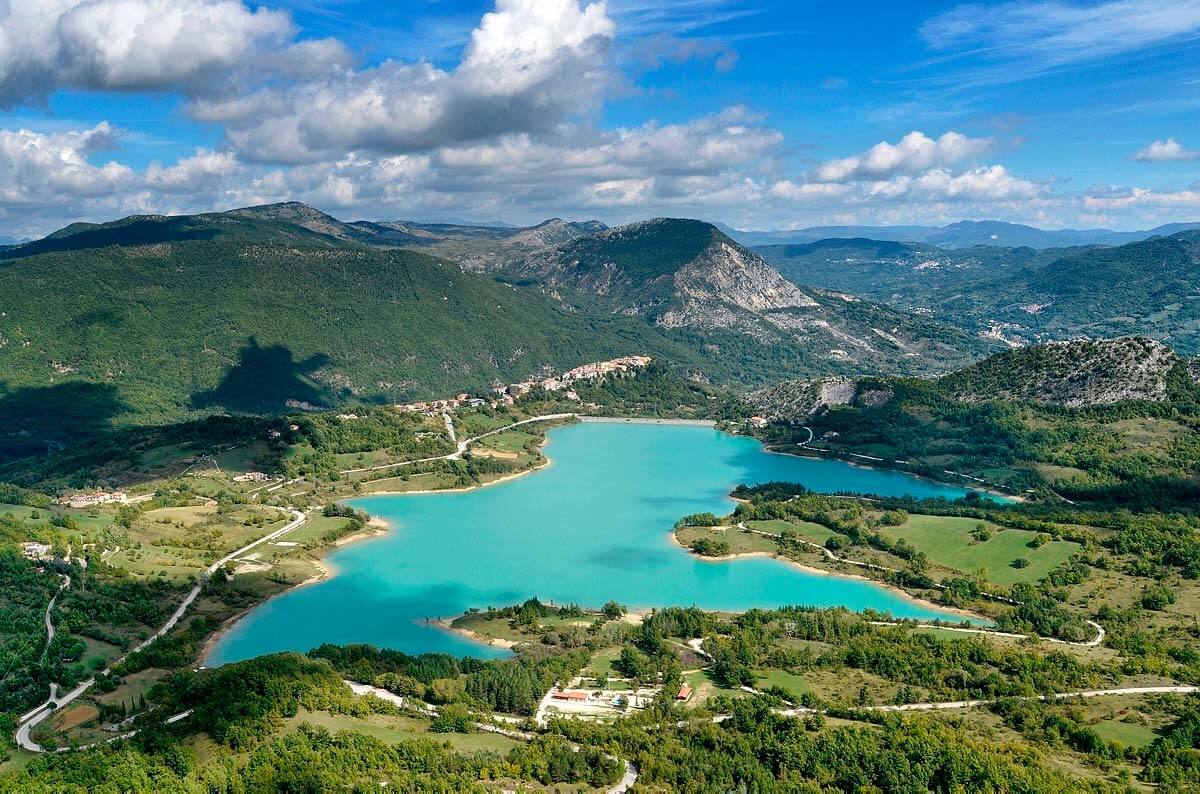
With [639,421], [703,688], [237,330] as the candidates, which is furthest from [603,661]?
[237,330]

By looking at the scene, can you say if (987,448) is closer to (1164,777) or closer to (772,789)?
(1164,777)

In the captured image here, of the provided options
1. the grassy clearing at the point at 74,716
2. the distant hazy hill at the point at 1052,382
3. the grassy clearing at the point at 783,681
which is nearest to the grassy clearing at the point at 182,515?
the grassy clearing at the point at 74,716

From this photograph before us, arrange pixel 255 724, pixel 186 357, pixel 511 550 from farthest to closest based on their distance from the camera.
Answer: pixel 186 357
pixel 511 550
pixel 255 724

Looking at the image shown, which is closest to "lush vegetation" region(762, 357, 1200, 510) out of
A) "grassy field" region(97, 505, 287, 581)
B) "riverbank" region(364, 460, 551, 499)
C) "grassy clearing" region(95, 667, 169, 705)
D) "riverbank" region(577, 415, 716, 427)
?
"riverbank" region(577, 415, 716, 427)

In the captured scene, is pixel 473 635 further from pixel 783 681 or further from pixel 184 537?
pixel 184 537

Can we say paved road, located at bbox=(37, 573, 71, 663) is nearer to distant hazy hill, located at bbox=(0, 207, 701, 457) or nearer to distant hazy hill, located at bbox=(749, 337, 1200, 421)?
distant hazy hill, located at bbox=(0, 207, 701, 457)

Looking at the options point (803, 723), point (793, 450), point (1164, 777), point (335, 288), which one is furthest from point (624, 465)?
point (335, 288)
